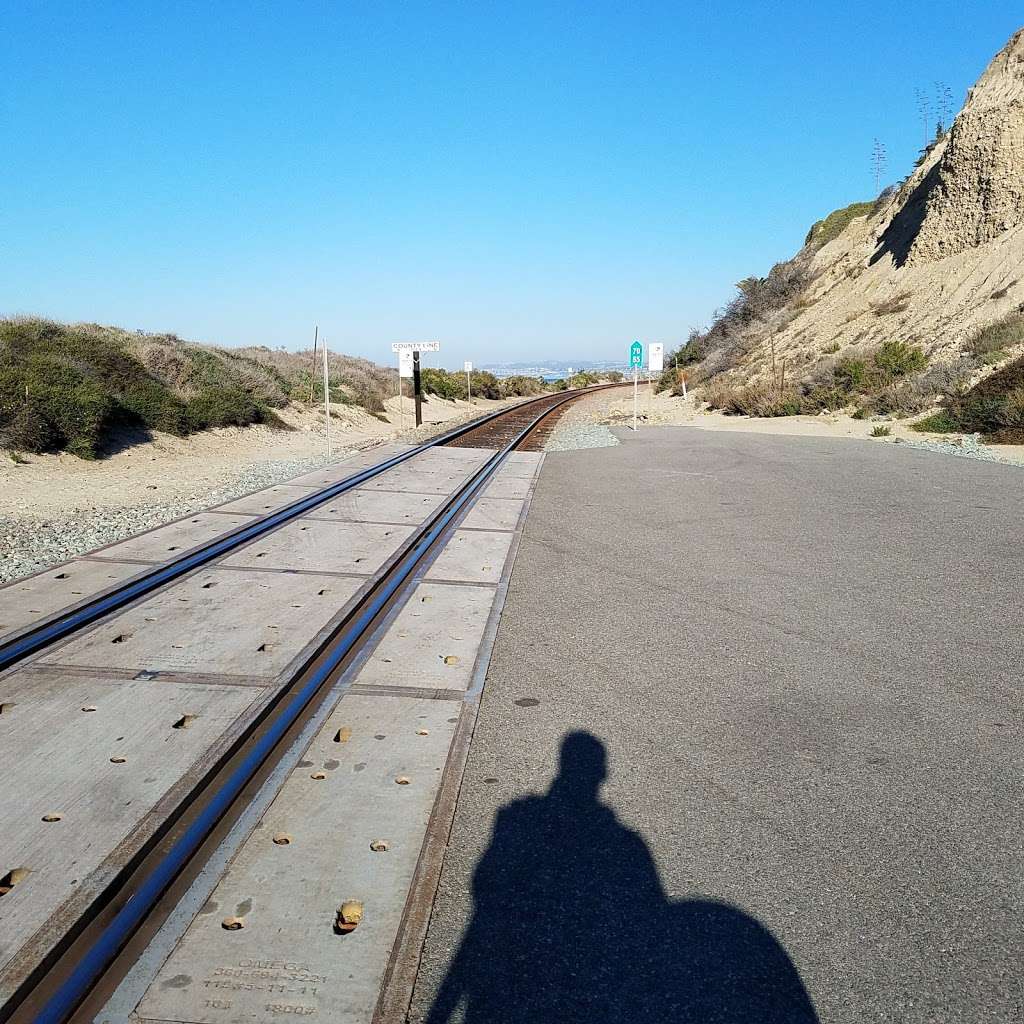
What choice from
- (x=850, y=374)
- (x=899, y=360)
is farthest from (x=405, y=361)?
(x=899, y=360)

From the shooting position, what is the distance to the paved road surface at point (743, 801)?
117 inches

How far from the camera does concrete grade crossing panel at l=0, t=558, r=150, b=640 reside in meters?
6.82

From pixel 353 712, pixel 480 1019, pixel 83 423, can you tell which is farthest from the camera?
pixel 83 423

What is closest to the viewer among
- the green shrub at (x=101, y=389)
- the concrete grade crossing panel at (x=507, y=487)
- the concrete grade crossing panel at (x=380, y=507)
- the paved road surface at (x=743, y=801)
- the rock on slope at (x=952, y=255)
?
the paved road surface at (x=743, y=801)

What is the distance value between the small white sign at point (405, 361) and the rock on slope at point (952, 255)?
16.5m

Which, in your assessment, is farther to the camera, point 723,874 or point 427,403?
point 427,403

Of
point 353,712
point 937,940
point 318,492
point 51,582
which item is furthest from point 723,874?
point 318,492

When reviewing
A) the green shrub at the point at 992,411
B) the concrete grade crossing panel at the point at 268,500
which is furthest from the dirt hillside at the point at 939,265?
the concrete grade crossing panel at the point at 268,500

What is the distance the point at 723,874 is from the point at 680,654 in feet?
9.13

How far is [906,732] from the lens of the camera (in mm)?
4934

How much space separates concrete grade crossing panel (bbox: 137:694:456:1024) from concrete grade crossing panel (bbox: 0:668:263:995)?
1.61 feet

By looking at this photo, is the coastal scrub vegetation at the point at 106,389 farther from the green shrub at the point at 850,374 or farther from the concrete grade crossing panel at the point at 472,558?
the green shrub at the point at 850,374

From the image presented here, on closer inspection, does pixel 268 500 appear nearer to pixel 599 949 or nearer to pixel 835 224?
pixel 599 949

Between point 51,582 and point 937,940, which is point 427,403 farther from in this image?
point 937,940
